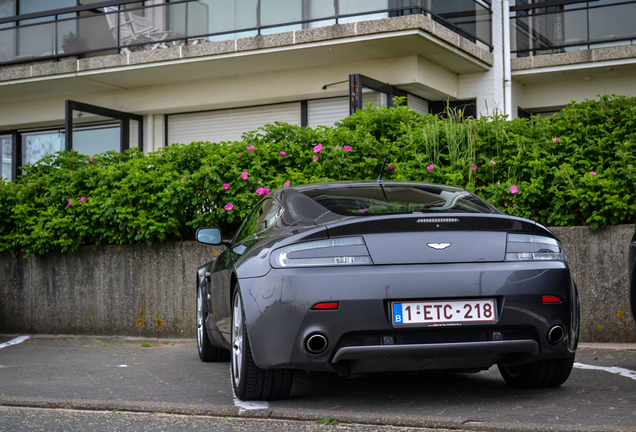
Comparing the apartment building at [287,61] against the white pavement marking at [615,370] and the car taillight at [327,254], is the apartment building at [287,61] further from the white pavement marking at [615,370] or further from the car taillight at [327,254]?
the car taillight at [327,254]

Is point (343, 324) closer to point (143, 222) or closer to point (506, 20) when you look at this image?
point (143, 222)

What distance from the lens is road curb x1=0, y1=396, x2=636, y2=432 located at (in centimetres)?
377

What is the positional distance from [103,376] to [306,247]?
2.70 meters

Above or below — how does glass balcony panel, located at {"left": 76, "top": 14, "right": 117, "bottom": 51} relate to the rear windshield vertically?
above

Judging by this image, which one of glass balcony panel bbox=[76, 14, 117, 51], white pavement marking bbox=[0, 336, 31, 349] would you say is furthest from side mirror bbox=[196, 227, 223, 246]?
glass balcony panel bbox=[76, 14, 117, 51]

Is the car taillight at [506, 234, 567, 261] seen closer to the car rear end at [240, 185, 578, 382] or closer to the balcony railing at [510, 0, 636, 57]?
the car rear end at [240, 185, 578, 382]

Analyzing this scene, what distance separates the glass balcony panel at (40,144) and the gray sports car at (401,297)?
577 inches

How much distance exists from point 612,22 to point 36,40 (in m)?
11.9

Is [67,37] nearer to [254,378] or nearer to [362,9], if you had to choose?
[362,9]

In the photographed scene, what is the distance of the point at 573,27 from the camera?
1567 cm

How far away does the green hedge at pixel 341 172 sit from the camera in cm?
788

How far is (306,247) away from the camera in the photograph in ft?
13.8

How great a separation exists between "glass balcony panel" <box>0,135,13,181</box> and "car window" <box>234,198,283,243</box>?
14129mm

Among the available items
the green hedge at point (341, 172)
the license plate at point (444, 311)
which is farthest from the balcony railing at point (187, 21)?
the license plate at point (444, 311)
